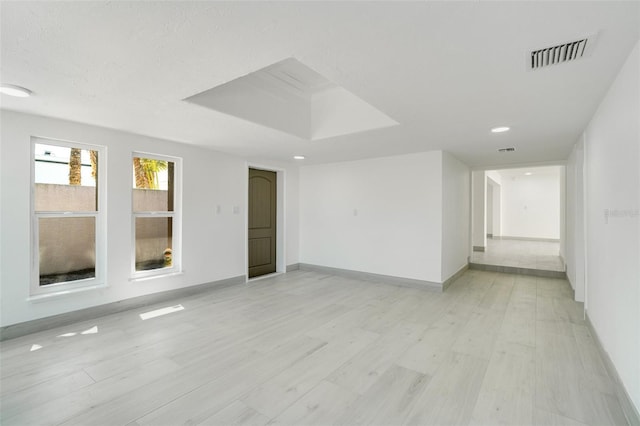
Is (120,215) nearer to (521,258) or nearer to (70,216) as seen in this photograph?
(70,216)

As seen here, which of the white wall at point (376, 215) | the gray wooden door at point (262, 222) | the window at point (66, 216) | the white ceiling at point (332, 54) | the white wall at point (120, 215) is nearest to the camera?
the white ceiling at point (332, 54)

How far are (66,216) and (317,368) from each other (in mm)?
3403

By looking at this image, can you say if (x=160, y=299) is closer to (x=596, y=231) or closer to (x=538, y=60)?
(x=538, y=60)

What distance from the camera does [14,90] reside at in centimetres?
243

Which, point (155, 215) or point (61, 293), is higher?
point (155, 215)

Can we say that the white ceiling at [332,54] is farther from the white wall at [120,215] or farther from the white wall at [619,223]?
the white wall at [120,215]

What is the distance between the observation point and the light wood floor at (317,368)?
191cm

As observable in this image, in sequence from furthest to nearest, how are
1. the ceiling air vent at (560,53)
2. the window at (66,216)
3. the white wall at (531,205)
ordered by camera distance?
the white wall at (531,205) < the window at (66,216) < the ceiling air vent at (560,53)

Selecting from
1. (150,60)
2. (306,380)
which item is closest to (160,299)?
(306,380)

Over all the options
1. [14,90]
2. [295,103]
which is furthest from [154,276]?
[295,103]

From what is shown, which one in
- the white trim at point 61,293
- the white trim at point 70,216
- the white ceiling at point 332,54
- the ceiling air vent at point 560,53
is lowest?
the white trim at point 61,293

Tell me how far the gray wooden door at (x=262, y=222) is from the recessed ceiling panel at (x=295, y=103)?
2.19 m

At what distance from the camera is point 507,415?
6.19 feet

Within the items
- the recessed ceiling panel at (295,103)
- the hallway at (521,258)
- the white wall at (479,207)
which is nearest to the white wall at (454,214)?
the hallway at (521,258)
